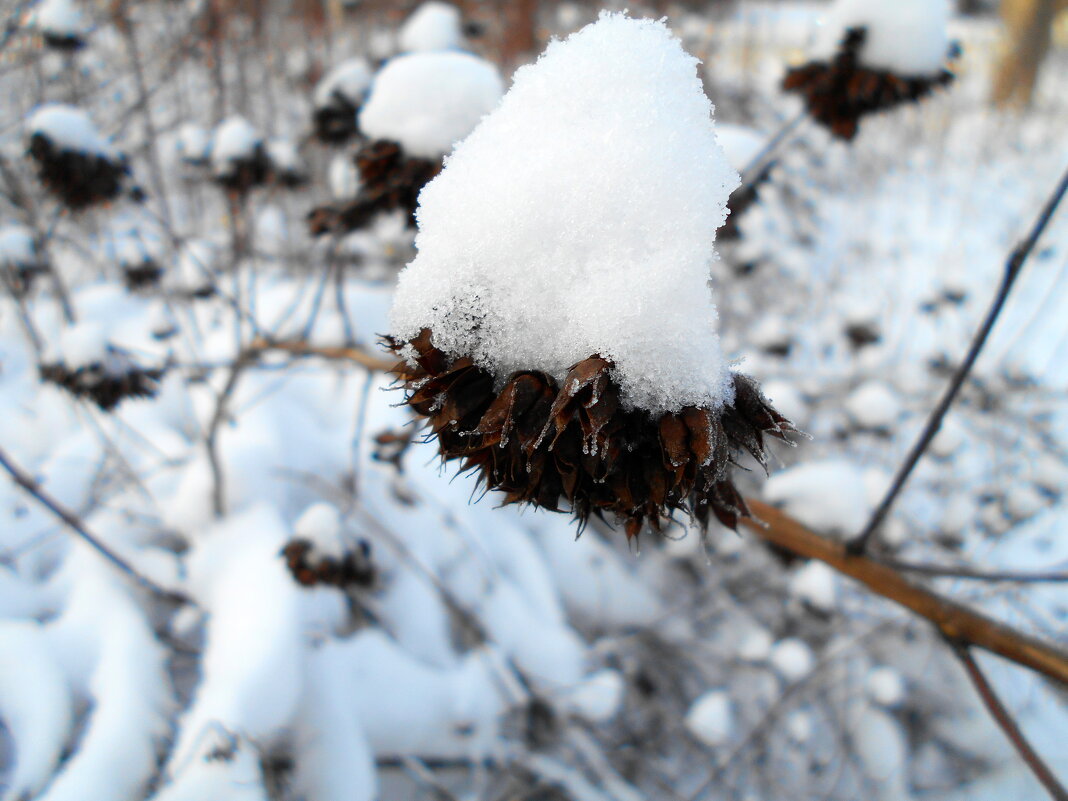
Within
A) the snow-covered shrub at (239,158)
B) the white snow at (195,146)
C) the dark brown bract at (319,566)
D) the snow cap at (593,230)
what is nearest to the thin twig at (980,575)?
the snow cap at (593,230)

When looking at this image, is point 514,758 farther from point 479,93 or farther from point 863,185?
point 863,185

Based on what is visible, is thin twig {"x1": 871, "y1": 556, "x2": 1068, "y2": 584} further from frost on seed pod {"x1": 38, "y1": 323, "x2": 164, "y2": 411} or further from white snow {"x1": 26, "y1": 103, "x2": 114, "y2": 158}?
white snow {"x1": 26, "y1": 103, "x2": 114, "y2": 158}

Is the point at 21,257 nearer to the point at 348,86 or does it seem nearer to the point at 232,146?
the point at 232,146

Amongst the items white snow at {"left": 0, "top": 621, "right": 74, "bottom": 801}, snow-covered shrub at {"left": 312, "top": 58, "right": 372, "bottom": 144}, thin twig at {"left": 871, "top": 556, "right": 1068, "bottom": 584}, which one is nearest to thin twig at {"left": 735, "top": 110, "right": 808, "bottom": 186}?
thin twig at {"left": 871, "top": 556, "right": 1068, "bottom": 584}

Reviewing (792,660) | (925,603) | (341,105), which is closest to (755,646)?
(792,660)

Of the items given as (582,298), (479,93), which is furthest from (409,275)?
(479,93)
